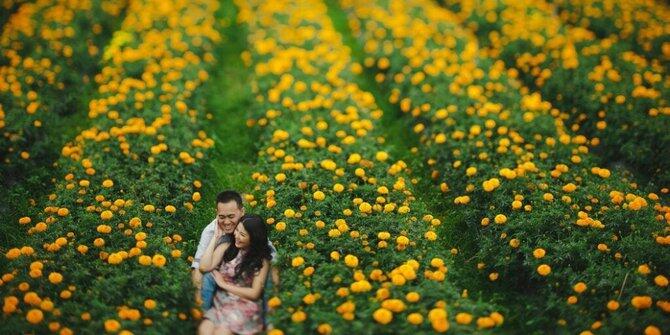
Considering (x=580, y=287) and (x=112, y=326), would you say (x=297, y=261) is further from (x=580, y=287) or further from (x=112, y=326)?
(x=580, y=287)

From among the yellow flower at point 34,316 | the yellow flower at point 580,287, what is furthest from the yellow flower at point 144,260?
the yellow flower at point 580,287

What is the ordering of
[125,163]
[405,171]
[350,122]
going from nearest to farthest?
1. [125,163]
2. [405,171]
3. [350,122]

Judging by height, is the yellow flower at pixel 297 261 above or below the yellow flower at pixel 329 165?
above

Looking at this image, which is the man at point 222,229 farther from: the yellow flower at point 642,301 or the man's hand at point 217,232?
the yellow flower at point 642,301

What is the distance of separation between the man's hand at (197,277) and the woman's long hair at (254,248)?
0.99ft

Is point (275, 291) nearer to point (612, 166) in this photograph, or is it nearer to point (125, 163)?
Answer: point (125, 163)

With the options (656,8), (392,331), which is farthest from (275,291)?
(656,8)

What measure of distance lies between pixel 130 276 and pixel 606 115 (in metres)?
6.46

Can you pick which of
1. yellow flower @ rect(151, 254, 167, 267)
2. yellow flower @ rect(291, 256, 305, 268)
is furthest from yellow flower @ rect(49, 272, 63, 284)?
yellow flower @ rect(291, 256, 305, 268)

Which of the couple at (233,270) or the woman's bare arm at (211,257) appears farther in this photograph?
the woman's bare arm at (211,257)

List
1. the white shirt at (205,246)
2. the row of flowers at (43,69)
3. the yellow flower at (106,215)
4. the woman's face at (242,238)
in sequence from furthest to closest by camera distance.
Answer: the row of flowers at (43,69) → the yellow flower at (106,215) → the white shirt at (205,246) → the woman's face at (242,238)

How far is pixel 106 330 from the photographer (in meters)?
3.32

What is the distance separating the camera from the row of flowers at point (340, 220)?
11.1ft

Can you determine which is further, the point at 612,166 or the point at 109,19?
the point at 109,19
